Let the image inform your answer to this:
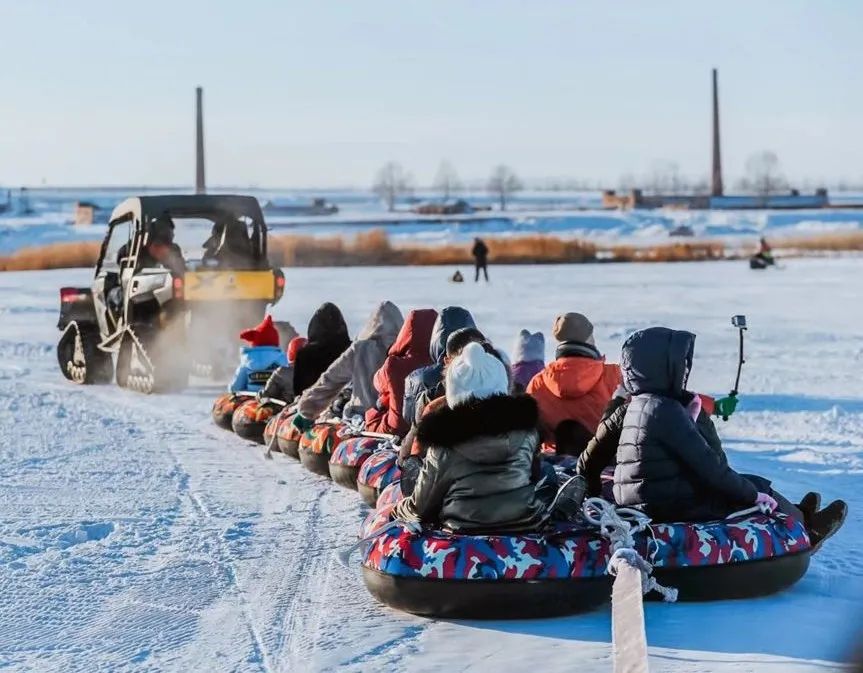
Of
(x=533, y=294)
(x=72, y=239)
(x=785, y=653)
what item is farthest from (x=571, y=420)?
(x=72, y=239)

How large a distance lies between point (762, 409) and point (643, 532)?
6.63 meters

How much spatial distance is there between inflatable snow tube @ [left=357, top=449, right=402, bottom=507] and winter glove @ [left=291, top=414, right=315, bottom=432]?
5.45ft

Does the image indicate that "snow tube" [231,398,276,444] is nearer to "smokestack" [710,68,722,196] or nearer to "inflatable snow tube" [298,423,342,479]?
"inflatable snow tube" [298,423,342,479]

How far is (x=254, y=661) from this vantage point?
18.4 feet

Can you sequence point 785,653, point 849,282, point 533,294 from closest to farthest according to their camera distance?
point 785,653 → point 533,294 → point 849,282

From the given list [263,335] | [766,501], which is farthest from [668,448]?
[263,335]

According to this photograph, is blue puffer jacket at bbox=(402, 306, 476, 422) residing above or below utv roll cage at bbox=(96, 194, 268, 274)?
below

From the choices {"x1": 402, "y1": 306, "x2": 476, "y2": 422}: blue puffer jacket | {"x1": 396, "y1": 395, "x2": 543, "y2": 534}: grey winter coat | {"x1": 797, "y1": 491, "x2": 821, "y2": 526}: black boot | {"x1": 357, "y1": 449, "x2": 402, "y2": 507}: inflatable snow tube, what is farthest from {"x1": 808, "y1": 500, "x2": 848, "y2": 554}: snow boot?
{"x1": 357, "y1": 449, "x2": 402, "y2": 507}: inflatable snow tube

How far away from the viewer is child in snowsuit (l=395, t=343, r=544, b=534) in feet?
19.8

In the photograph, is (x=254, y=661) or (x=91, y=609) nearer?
(x=254, y=661)

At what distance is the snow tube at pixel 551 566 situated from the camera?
6031 mm

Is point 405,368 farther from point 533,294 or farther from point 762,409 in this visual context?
point 533,294

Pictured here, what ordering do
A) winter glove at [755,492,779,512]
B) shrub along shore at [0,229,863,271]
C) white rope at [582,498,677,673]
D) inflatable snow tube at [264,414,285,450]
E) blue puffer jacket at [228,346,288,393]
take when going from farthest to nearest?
1. shrub along shore at [0,229,863,271]
2. blue puffer jacket at [228,346,288,393]
3. inflatable snow tube at [264,414,285,450]
4. winter glove at [755,492,779,512]
5. white rope at [582,498,677,673]

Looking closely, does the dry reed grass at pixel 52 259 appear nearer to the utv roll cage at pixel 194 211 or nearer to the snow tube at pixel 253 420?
the utv roll cage at pixel 194 211
